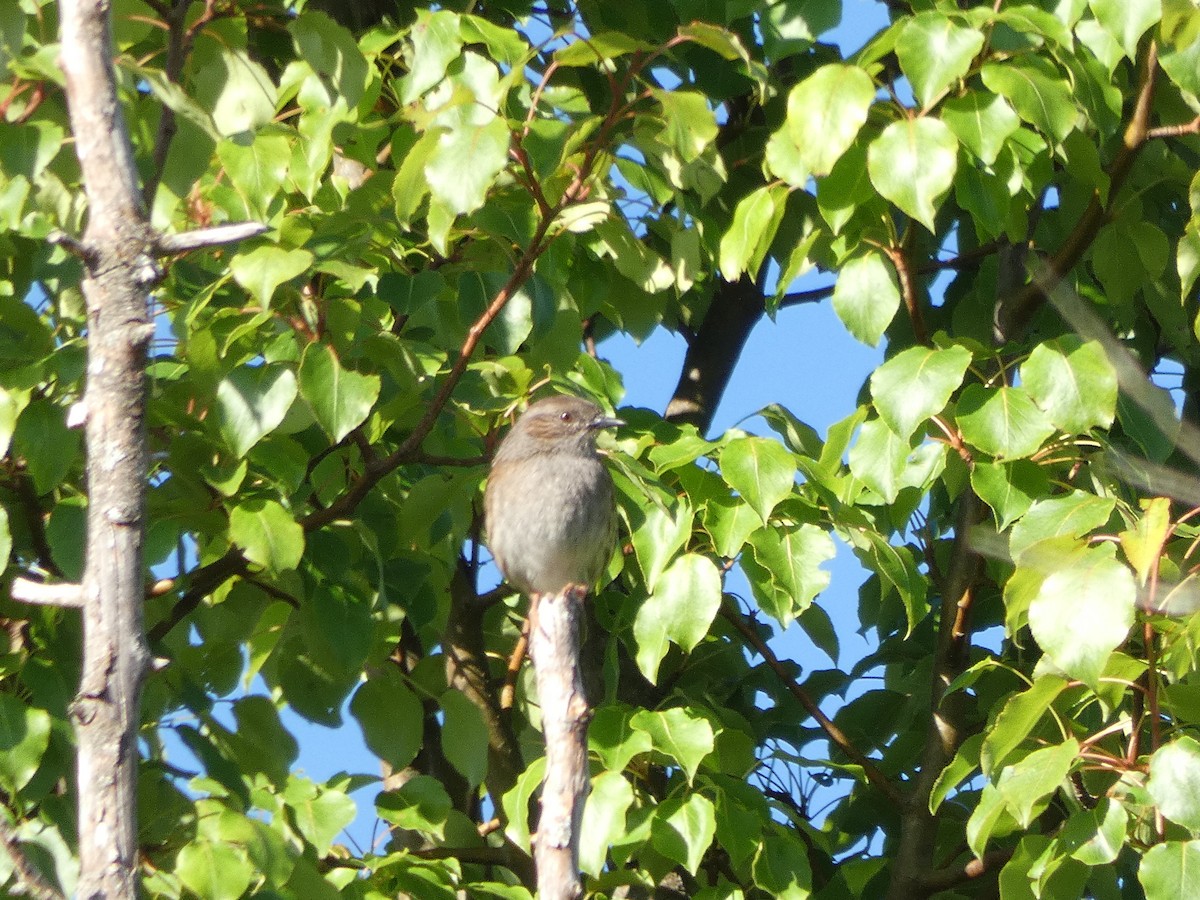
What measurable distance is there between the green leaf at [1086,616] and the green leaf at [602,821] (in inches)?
50.1

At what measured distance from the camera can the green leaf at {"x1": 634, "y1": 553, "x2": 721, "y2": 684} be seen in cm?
464

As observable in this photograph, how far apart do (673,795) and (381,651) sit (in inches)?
48.2

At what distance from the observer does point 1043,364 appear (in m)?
4.45

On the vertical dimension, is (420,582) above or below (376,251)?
below

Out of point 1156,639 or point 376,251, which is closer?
point 1156,639

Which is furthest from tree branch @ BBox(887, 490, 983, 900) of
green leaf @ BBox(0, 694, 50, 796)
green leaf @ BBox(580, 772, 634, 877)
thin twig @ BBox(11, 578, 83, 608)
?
thin twig @ BBox(11, 578, 83, 608)

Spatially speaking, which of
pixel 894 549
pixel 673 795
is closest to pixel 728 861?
pixel 673 795

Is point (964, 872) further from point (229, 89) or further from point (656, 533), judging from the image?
point (229, 89)

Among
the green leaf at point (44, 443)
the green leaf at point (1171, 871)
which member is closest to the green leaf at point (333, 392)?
the green leaf at point (44, 443)

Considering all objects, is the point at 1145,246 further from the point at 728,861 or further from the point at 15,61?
the point at 15,61

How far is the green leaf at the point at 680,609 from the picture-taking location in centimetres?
464

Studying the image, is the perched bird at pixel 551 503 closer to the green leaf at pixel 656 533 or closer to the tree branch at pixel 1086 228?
the green leaf at pixel 656 533

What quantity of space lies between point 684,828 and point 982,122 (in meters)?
2.12

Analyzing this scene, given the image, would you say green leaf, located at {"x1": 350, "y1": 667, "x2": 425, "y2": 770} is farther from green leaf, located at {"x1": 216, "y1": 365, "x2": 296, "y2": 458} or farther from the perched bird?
green leaf, located at {"x1": 216, "y1": 365, "x2": 296, "y2": 458}
